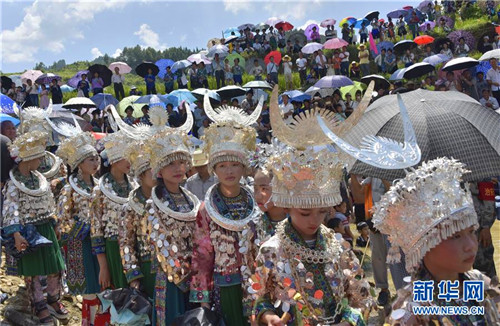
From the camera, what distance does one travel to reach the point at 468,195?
9.74 feet

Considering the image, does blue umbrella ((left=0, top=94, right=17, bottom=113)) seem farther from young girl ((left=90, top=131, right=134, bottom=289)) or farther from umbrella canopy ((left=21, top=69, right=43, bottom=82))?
umbrella canopy ((left=21, top=69, right=43, bottom=82))

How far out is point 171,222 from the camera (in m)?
4.43

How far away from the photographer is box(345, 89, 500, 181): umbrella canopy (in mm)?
5223

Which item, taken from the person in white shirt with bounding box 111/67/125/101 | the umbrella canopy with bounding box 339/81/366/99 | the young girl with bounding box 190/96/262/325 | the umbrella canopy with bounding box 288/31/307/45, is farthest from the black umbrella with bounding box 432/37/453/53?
the young girl with bounding box 190/96/262/325

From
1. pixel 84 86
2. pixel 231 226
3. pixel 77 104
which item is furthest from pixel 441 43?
pixel 231 226

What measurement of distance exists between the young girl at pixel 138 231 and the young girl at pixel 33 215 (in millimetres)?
1873

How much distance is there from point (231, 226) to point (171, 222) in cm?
63

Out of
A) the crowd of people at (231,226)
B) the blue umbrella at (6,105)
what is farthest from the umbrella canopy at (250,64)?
the crowd of people at (231,226)

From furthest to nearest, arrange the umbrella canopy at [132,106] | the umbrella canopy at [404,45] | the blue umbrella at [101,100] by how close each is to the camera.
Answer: the umbrella canopy at [404,45]
the blue umbrella at [101,100]
the umbrella canopy at [132,106]

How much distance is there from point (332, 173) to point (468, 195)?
745 mm

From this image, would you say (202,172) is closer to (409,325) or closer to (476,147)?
(476,147)

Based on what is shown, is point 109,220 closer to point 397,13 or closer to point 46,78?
point 46,78

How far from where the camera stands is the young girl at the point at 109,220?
17.3 feet

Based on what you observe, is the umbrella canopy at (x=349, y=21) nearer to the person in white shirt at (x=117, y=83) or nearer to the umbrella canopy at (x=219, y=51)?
the umbrella canopy at (x=219, y=51)
